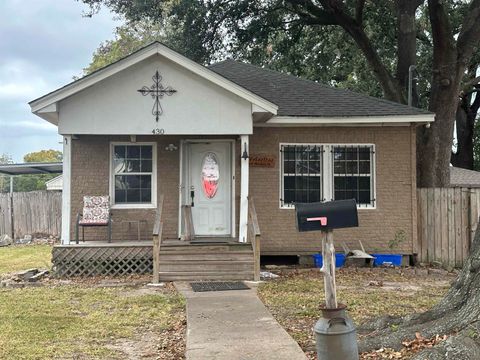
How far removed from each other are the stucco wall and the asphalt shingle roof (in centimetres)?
45

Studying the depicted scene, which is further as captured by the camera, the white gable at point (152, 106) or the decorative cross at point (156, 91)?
the decorative cross at point (156, 91)

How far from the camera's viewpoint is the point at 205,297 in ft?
26.1

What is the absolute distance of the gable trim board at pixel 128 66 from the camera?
10.0 metres

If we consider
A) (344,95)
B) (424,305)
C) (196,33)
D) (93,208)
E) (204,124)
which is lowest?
(424,305)

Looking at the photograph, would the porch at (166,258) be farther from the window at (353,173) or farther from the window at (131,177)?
the window at (353,173)

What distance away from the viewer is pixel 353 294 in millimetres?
8367

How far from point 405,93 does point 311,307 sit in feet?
32.9

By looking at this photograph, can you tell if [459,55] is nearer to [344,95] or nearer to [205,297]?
[344,95]

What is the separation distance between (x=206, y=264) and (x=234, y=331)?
3918mm

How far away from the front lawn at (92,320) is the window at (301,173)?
387 centimetres

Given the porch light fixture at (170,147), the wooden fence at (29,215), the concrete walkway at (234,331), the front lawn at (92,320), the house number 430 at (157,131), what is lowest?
the front lawn at (92,320)

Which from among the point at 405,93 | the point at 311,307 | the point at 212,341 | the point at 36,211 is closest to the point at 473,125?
the point at 405,93

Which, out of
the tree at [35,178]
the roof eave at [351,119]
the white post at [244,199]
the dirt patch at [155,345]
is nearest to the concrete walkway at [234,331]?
the dirt patch at [155,345]

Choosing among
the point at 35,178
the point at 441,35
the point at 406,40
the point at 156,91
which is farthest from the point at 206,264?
the point at 35,178
